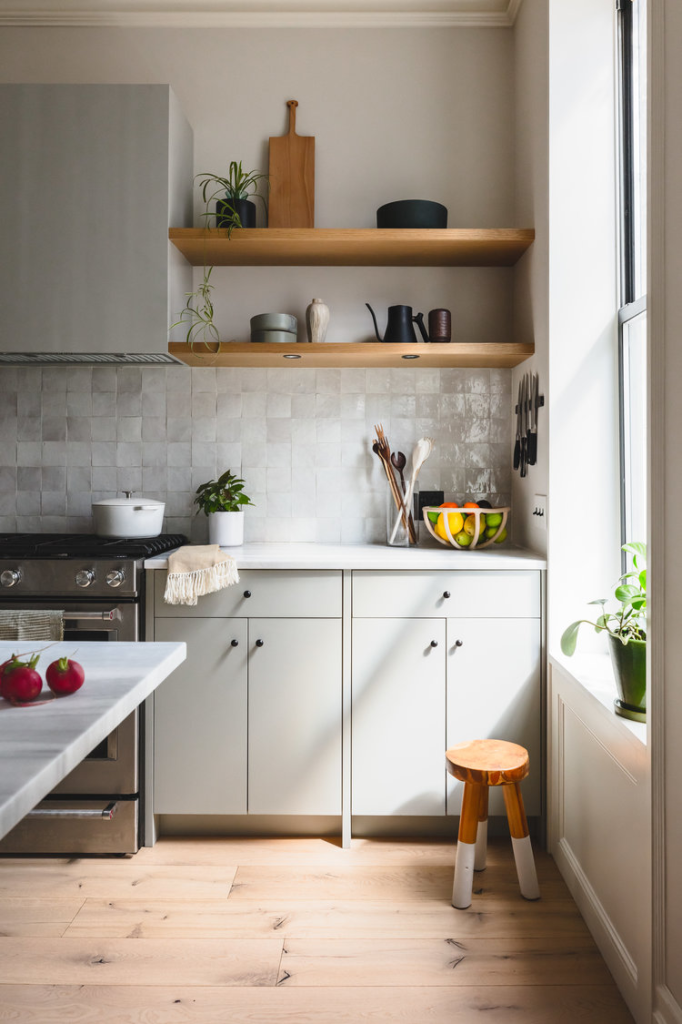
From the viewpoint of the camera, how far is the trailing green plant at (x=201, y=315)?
2.69m

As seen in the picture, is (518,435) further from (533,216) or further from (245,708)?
(245,708)

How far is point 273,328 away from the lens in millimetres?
2527

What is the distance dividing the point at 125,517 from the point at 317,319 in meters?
1.02

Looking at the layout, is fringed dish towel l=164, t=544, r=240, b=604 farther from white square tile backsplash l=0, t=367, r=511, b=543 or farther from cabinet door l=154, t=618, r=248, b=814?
white square tile backsplash l=0, t=367, r=511, b=543

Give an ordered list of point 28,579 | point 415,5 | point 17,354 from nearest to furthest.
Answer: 1. point 28,579
2. point 17,354
3. point 415,5

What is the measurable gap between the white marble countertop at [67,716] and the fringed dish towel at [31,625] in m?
0.74

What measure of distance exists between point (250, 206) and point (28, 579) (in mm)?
1568

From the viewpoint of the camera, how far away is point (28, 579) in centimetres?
221

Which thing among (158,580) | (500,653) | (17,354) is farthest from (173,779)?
(17,354)

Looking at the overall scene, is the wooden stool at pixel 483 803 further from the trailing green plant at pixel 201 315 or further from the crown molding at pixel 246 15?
the crown molding at pixel 246 15

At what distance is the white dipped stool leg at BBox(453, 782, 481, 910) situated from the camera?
190 centimetres


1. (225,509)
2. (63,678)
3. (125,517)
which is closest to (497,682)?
(225,509)

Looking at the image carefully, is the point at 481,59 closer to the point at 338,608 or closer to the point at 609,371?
the point at 609,371

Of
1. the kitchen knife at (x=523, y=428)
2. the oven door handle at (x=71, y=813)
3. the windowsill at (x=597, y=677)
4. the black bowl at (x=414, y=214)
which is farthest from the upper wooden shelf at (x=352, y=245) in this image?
the oven door handle at (x=71, y=813)
